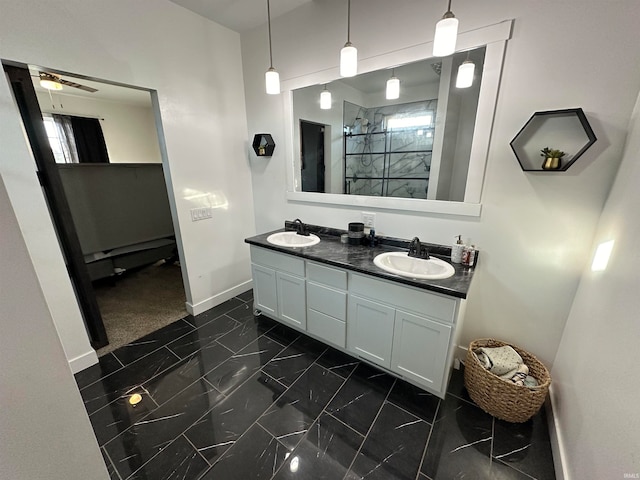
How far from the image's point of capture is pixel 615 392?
1.01m

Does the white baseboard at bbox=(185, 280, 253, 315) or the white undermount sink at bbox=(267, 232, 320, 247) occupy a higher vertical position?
the white undermount sink at bbox=(267, 232, 320, 247)

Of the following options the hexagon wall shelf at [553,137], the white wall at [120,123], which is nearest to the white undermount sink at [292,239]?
the hexagon wall shelf at [553,137]

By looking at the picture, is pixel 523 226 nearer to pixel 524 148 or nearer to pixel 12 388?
pixel 524 148

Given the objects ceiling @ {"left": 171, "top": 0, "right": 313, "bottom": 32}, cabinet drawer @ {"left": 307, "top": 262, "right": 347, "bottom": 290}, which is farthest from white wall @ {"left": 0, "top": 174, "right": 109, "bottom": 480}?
ceiling @ {"left": 171, "top": 0, "right": 313, "bottom": 32}

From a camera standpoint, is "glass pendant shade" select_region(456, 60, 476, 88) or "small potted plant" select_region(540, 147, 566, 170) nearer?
"small potted plant" select_region(540, 147, 566, 170)

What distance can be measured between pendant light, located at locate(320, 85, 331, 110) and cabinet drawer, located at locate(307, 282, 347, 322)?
162cm

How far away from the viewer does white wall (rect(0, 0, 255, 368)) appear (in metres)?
1.57

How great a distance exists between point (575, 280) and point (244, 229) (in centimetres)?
291

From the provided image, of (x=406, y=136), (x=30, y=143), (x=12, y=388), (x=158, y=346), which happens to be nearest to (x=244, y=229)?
(x=158, y=346)

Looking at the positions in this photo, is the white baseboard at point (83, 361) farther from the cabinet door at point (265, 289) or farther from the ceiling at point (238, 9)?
the ceiling at point (238, 9)

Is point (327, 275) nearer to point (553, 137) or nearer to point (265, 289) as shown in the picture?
point (265, 289)

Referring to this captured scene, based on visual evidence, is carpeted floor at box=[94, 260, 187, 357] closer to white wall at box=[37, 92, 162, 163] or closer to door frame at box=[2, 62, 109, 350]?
door frame at box=[2, 62, 109, 350]

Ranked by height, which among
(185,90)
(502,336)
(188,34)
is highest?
(188,34)

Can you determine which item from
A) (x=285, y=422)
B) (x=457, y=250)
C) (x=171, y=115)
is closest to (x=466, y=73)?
(x=457, y=250)
